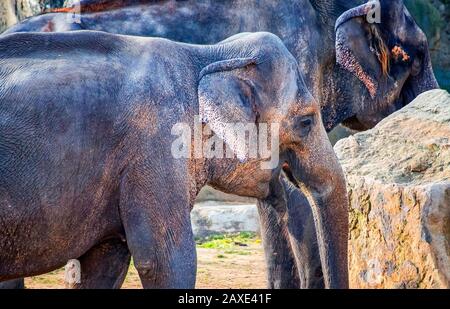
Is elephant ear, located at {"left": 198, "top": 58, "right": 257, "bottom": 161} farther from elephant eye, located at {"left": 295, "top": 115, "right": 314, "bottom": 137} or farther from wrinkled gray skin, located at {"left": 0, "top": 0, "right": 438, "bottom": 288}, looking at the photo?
wrinkled gray skin, located at {"left": 0, "top": 0, "right": 438, "bottom": 288}

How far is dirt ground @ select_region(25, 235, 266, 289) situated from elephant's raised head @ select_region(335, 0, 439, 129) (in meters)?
1.16

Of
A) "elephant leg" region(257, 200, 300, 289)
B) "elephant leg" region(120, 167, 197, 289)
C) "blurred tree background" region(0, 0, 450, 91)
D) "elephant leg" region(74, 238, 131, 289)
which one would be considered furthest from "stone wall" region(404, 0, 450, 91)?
"elephant leg" region(120, 167, 197, 289)

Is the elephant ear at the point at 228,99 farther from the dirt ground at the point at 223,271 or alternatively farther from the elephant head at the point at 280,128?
the dirt ground at the point at 223,271

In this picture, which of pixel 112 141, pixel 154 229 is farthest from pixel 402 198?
pixel 112 141

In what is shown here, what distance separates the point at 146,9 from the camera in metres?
7.25

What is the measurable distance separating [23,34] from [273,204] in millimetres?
1540

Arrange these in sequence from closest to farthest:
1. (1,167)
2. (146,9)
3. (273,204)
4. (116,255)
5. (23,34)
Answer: (1,167)
(23,34)
(116,255)
(273,204)
(146,9)

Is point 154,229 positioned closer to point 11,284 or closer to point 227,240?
point 11,284

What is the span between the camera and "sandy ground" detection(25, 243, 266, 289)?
8188mm

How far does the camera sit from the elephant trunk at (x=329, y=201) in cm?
610

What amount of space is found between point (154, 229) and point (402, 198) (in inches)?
51.1

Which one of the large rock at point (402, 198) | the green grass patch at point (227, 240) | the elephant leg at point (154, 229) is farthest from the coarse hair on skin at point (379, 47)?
the elephant leg at point (154, 229)

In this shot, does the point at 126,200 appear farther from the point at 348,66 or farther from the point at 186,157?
the point at 348,66
